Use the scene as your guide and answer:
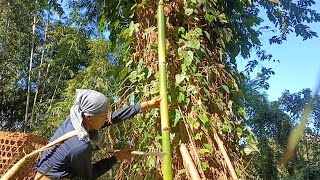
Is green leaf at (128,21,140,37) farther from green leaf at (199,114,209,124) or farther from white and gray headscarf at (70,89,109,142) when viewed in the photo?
white and gray headscarf at (70,89,109,142)

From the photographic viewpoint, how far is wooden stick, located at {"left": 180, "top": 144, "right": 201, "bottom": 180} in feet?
6.50

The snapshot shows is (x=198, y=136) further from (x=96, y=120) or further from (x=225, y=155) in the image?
(x=96, y=120)

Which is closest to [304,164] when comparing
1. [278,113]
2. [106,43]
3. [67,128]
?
[278,113]

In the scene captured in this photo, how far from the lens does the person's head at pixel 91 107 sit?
1.62m

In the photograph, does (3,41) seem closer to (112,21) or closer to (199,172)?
(112,21)

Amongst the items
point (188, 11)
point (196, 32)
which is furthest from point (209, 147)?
point (188, 11)

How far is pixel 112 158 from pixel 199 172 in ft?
1.52

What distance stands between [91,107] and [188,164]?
0.65m

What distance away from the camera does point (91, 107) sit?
1616 millimetres

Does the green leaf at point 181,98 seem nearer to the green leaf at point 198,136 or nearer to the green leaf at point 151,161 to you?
the green leaf at point 198,136

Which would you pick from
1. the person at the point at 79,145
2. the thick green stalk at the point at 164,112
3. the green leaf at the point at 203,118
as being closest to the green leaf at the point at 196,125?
the green leaf at the point at 203,118

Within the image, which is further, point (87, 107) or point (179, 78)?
point (179, 78)

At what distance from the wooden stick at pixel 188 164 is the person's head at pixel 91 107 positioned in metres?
0.57

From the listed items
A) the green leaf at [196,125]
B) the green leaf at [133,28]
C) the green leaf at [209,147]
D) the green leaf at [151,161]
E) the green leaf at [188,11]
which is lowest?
the green leaf at [151,161]
